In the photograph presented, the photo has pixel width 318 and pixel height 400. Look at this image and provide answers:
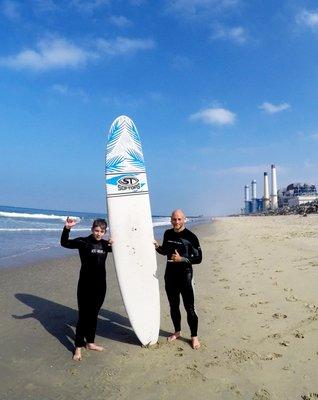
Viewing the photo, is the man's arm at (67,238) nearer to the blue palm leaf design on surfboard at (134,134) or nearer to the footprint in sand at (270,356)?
the blue palm leaf design on surfboard at (134,134)

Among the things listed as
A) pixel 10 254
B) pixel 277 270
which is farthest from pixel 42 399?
pixel 10 254

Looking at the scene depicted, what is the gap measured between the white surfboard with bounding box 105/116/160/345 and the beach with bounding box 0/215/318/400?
0.39 m

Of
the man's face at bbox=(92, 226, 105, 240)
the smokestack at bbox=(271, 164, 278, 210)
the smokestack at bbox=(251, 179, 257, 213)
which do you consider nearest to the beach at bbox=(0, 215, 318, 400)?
the man's face at bbox=(92, 226, 105, 240)

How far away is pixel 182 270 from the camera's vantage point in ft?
15.6

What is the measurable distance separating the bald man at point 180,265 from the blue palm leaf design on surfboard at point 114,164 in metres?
1.16

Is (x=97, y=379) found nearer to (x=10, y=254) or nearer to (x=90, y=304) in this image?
(x=90, y=304)

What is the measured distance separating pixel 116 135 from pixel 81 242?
1771mm

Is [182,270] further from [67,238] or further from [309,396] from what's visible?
[309,396]

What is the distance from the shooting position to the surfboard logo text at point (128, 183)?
537 centimetres

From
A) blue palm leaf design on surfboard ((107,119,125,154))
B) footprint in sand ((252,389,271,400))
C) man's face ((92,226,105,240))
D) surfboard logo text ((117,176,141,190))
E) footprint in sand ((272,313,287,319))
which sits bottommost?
footprint in sand ((252,389,271,400))

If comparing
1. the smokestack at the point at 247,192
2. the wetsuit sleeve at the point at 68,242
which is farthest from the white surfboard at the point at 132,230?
the smokestack at the point at 247,192

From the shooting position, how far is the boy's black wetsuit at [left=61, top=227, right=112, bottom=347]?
14.8ft

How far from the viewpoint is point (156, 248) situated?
509 centimetres

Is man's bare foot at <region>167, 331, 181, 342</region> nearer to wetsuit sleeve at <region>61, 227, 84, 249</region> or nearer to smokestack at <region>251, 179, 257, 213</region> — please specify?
wetsuit sleeve at <region>61, 227, 84, 249</region>
